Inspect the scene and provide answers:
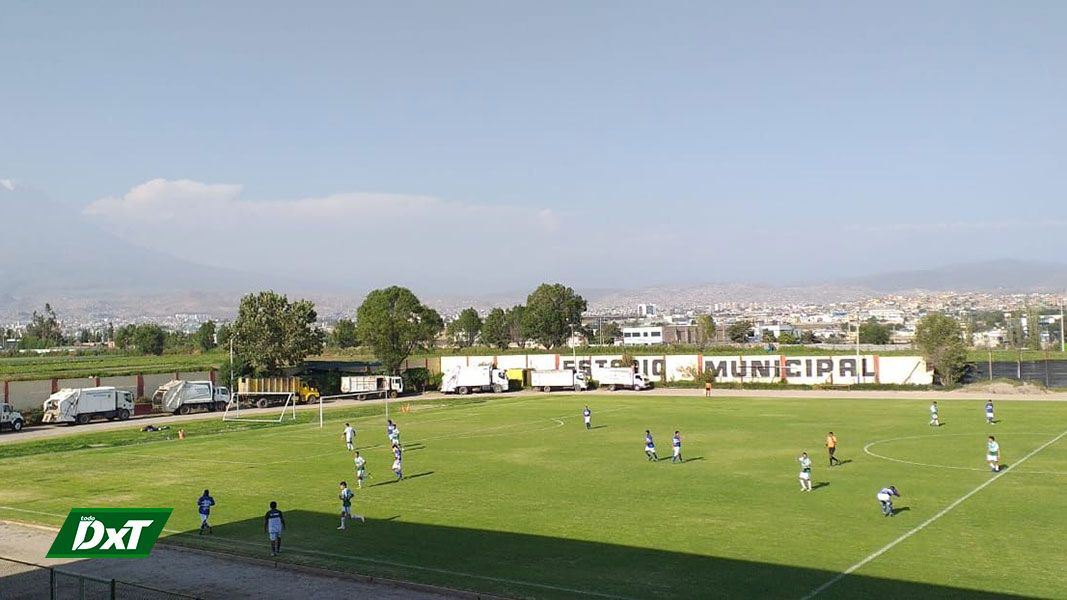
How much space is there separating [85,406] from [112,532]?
6656cm

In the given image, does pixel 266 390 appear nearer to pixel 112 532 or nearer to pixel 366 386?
pixel 366 386

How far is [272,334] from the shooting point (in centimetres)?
10219

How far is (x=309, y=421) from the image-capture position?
7438cm

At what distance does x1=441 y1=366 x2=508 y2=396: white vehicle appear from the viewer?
338 feet

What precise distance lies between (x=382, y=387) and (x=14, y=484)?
2289 inches

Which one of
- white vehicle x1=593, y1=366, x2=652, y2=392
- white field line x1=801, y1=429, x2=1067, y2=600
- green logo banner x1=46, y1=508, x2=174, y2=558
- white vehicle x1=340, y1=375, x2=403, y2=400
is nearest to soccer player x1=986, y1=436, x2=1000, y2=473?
white field line x1=801, y1=429, x2=1067, y2=600

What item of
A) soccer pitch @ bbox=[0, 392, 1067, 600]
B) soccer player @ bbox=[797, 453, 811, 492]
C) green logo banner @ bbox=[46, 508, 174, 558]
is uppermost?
green logo banner @ bbox=[46, 508, 174, 558]

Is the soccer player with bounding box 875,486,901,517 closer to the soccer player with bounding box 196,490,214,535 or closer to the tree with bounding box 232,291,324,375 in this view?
the soccer player with bounding box 196,490,214,535

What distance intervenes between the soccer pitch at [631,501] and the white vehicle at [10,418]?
13001 mm

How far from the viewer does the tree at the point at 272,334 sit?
101 meters

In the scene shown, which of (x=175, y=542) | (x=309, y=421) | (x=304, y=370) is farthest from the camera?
(x=304, y=370)

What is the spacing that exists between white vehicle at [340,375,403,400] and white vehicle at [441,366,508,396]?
6469 millimetres

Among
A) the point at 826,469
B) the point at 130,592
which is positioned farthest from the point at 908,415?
the point at 130,592

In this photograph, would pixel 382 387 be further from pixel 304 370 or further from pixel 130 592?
pixel 130 592
